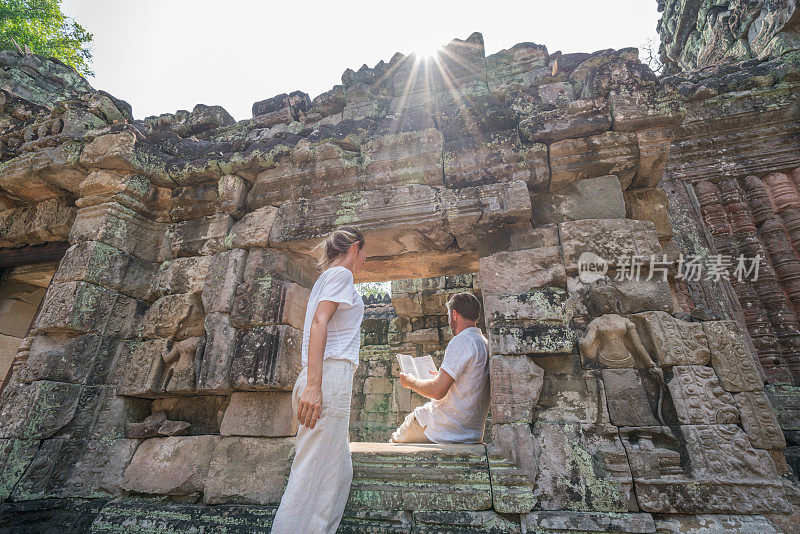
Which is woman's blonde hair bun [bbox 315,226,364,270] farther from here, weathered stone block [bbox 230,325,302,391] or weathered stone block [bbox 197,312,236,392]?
weathered stone block [bbox 197,312,236,392]

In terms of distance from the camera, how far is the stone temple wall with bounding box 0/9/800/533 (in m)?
2.25

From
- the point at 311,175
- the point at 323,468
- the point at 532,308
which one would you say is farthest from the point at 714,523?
the point at 311,175

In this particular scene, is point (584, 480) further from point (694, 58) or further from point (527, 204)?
point (694, 58)

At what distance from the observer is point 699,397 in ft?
7.48

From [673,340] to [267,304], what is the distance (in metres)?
2.89

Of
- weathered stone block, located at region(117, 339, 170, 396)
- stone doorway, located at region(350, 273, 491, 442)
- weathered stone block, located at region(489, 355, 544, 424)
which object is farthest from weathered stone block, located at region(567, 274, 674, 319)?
stone doorway, located at region(350, 273, 491, 442)

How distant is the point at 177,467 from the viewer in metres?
2.84

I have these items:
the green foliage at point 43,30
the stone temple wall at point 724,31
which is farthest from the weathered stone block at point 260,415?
the green foliage at point 43,30

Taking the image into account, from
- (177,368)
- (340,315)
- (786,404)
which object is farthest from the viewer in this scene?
(786,404)

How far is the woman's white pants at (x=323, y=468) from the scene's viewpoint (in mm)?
1955

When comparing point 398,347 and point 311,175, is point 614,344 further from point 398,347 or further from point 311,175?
point 398,347

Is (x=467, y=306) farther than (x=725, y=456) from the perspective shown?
Yes

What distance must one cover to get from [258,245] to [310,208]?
57 cm

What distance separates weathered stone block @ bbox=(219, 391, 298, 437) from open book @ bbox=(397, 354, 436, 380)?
0.99 meters
